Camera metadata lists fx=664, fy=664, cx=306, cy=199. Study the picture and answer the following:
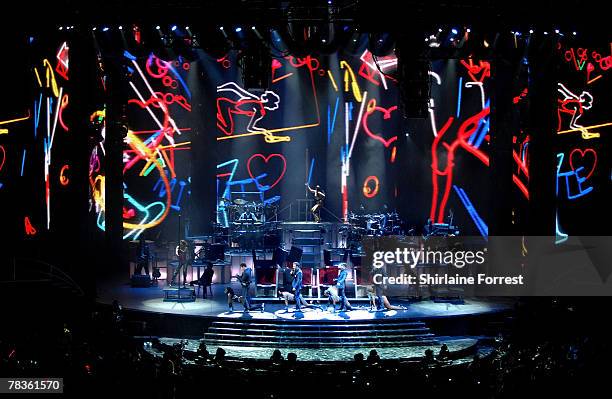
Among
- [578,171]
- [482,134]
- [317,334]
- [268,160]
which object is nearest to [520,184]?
[482,134]

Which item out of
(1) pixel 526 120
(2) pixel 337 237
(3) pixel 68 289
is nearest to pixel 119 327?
(3) pixel 68 289

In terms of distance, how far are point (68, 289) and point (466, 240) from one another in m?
10.2

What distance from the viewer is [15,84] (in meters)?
14.0

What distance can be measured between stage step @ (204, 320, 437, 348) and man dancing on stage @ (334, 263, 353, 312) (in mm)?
965

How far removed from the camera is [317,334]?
38.7 feet

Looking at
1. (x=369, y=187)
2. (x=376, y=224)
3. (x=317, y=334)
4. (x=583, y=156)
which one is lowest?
(x=317, y=334)

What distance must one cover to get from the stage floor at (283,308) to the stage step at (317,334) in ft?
0.62

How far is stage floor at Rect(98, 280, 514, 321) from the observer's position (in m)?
12.4

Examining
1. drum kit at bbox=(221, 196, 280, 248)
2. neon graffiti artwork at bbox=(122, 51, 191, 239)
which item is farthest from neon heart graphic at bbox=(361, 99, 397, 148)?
neon graffiti artwork at bbox=(122, 51, 191, 239)

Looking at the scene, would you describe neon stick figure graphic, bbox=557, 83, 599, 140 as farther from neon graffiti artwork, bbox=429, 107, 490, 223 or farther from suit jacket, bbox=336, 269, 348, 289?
suit jacket, bbox=336, 269, 348, 289

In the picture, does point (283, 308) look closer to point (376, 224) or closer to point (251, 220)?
point (251, 220)

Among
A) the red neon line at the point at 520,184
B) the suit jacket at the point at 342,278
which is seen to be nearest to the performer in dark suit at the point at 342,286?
the suit jacket at the point at 342,278

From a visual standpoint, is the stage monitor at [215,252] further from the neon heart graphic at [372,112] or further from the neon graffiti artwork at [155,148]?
the neon heart graphic at [372,112]

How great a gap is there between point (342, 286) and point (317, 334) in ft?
4.64
